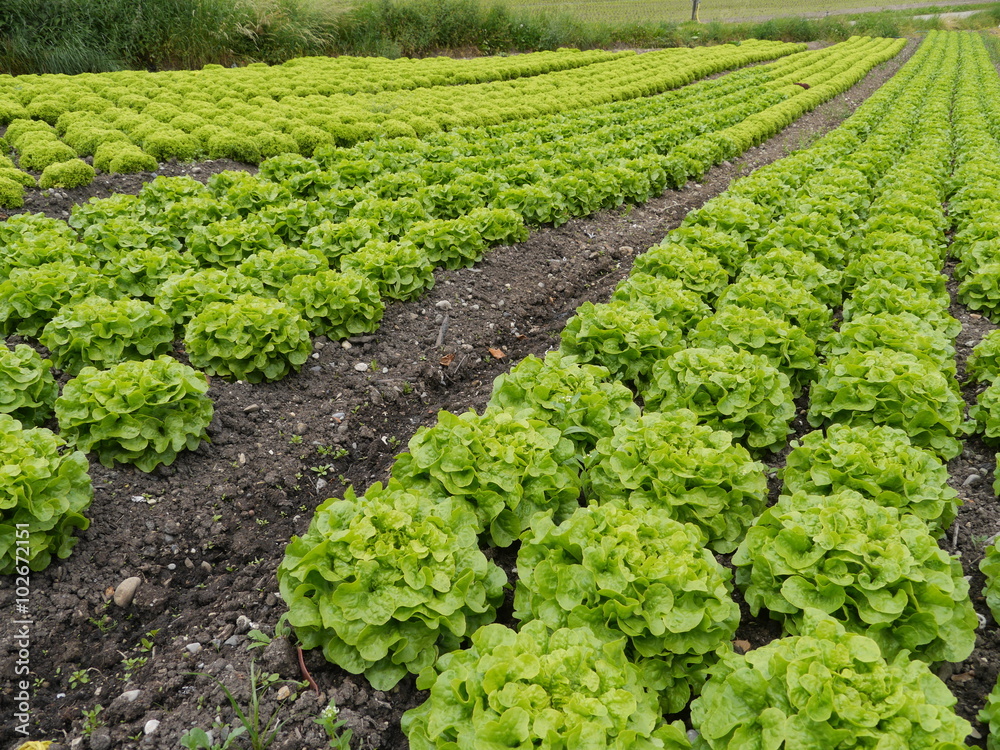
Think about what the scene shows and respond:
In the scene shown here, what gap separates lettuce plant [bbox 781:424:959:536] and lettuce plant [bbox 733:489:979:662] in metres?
0.41

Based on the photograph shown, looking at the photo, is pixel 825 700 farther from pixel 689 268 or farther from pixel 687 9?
pixel 687 9

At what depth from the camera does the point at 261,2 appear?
83.7 ft

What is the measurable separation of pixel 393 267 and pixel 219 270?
203cm

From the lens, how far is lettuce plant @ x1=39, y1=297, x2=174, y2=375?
19.9 feet

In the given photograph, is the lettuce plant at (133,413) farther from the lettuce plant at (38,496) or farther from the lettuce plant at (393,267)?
the lettuce plant at (393,267)

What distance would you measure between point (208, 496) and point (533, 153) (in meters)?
10.3

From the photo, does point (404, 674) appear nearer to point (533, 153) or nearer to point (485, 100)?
point (533, 153)

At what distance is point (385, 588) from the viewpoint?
11.9 feet

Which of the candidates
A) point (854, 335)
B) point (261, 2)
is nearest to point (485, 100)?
point (261, 2)

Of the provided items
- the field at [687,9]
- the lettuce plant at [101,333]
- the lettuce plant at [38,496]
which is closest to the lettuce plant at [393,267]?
the lettuce plant at [101,333]

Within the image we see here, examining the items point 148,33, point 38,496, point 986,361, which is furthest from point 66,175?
point 148,33

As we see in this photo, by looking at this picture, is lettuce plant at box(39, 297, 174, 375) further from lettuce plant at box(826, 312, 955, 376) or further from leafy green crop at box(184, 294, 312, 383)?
lettuce plant at box(826, 312, 955, 376)

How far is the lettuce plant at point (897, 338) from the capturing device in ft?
19.5

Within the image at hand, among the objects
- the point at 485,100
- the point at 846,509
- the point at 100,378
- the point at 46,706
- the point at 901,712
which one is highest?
the point at 485,100
